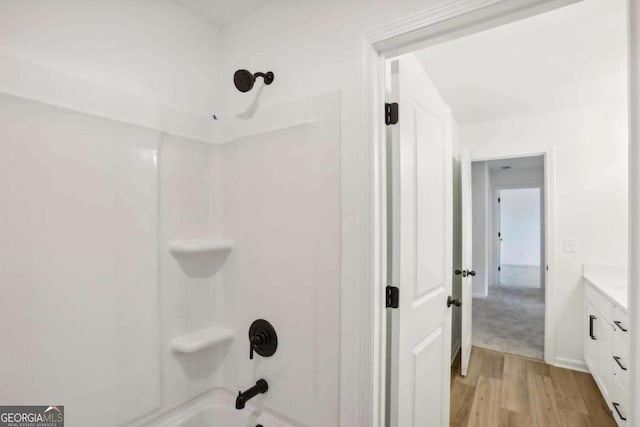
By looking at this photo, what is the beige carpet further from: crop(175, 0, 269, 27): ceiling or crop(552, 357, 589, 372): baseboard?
crop(175, 0, 269, 27): ceiling

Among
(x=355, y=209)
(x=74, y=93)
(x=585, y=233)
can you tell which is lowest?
(x=585, y=233)

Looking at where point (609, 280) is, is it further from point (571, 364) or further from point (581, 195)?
point (571, 364)

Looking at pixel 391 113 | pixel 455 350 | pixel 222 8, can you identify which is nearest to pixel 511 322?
pixel 455 350

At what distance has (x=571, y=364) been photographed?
2.91 m

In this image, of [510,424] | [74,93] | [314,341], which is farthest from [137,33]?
[510,424]

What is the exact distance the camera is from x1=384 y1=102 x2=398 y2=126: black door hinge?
3.85 ft

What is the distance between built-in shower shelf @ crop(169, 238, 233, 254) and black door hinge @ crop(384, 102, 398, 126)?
0.94 m

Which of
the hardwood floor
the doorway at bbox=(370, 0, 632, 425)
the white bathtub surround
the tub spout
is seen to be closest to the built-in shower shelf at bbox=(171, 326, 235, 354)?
the white bathtub surround

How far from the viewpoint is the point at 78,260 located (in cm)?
108

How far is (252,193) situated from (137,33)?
2.67ft

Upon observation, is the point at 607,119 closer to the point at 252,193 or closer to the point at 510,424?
the point at 510,424

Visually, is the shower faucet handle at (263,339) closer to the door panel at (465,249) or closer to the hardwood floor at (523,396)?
the hardwood floor at (523,396)

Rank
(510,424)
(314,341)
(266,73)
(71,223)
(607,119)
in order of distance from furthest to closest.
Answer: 1. (607,119)
2. (510,424)
3. (266,73)
4. (314,341)
5. (71,223)
